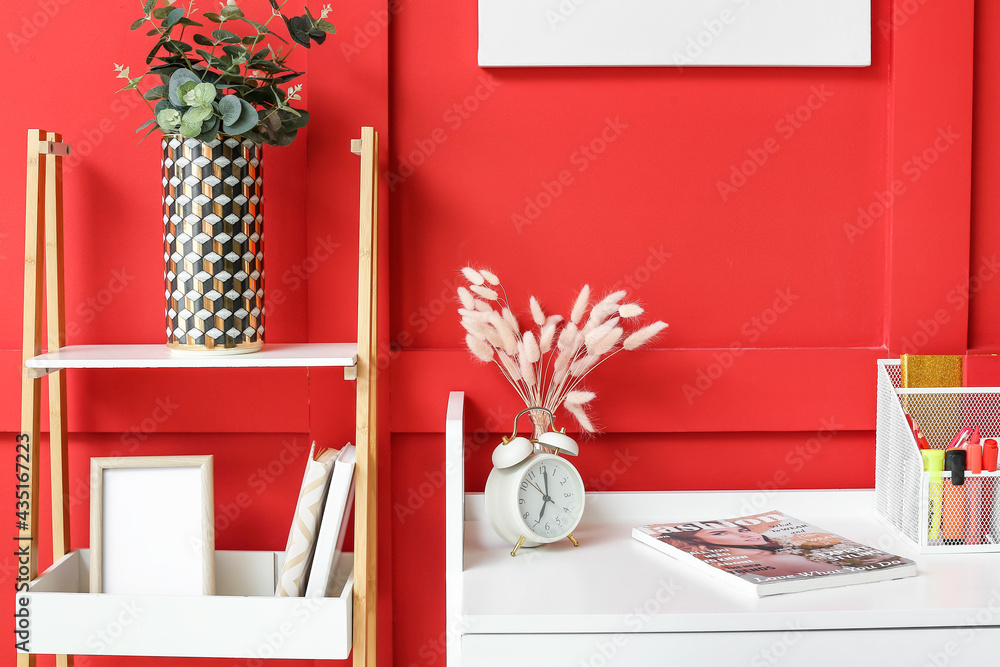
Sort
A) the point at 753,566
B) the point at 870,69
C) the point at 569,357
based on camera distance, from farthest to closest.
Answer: the point at 870,69 → the point at 569,357 → the point at 753,566

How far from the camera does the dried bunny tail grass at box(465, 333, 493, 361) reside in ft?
4.54

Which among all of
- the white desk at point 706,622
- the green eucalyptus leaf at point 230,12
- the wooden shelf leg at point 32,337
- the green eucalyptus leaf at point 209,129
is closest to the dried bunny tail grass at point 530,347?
the white desk at point 706,622

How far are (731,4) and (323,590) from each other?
4.28ft

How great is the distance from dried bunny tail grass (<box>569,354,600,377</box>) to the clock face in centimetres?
17

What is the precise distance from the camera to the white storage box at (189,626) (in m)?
1.24

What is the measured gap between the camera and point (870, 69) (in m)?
1.52

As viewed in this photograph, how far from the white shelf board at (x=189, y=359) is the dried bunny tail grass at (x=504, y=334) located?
0.25m

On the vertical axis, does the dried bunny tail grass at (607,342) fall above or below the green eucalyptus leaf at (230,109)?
below

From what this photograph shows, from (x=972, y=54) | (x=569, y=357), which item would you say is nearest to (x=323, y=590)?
(x=569, y=357)

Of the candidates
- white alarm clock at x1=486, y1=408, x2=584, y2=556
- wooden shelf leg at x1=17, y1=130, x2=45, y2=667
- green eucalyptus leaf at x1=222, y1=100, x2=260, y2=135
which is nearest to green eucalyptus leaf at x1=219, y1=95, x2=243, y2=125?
green eucalyptus leaf at x1=222, y1=100, x2=260, y2=135

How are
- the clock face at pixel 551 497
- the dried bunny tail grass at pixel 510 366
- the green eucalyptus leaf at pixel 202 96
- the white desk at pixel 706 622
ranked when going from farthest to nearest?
1. the dried bunny tail grass at pixel 510 366
2. the clock face at pixel 551 497
3. the green eucalyptus leaf at pixel 202 96
4. the white desk at pixel 706 622

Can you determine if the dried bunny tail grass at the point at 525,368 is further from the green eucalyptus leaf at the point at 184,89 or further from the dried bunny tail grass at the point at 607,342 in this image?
the green eucalyptus leaf at the point at 184,89

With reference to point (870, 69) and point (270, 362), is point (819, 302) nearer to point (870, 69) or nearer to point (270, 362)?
point (870, 69)

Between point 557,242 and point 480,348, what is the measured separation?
29 cm
